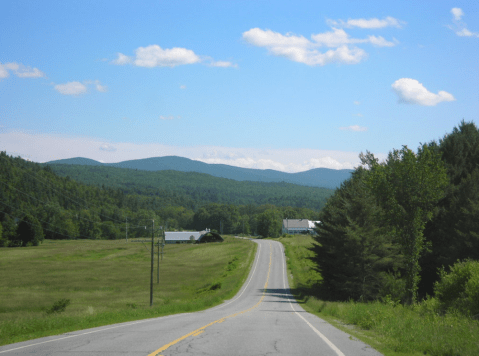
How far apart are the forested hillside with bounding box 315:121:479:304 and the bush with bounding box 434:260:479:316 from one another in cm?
755

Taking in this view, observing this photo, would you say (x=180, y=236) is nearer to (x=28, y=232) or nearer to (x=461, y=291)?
(x=28, y=232)

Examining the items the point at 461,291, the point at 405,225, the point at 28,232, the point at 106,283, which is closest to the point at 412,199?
the point at 405,225

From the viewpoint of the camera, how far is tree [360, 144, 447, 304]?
3912 cm

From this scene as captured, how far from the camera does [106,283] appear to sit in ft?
221

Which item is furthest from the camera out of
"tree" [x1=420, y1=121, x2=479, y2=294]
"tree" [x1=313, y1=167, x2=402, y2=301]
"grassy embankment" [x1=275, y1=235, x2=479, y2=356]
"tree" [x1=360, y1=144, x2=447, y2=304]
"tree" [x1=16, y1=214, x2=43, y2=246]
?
"tree" [x1=16, y1=214, x2=43, y2=246]

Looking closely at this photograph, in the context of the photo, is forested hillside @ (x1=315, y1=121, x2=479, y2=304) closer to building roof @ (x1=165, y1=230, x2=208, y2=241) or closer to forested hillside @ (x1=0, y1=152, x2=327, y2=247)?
forested hillside @ (x1=0, y1=152, x2=327, y2=247)

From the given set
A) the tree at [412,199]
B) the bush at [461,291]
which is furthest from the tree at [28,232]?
Answer: the bush at [461,291]

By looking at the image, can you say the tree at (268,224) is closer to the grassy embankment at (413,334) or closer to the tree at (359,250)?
the tree at (359,250)

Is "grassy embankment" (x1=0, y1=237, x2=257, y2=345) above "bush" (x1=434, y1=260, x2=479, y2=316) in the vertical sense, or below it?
below

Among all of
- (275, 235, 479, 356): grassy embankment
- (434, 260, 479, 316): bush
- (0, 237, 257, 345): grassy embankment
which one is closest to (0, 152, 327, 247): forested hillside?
(0, 237, 257, 345): grassy embankment

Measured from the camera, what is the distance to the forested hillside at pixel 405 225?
39562 mm

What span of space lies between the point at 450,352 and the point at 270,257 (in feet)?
298

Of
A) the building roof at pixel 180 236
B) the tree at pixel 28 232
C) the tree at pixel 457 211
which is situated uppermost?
the tree at pixel 457 211

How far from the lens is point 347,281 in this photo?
1724 inches
